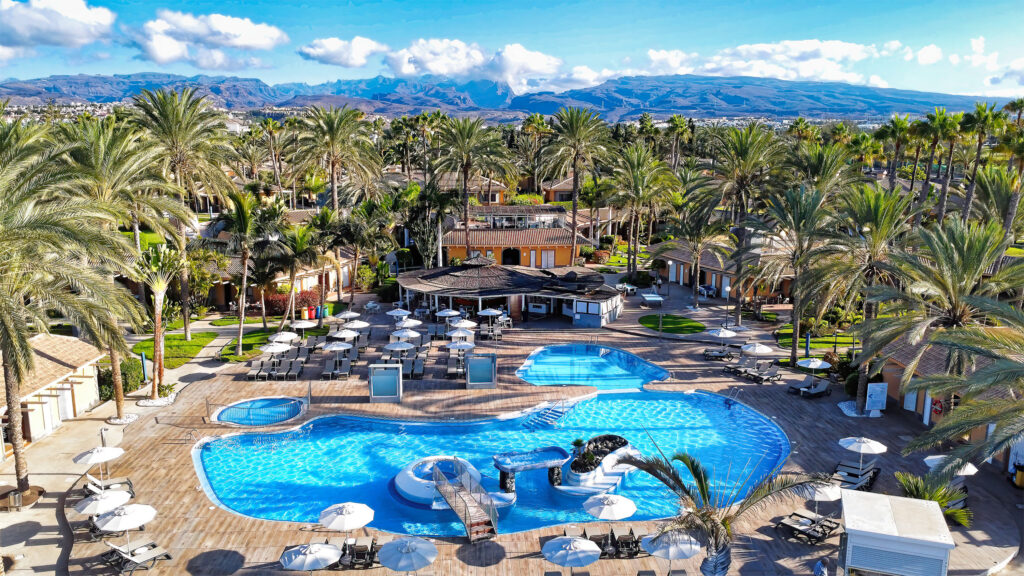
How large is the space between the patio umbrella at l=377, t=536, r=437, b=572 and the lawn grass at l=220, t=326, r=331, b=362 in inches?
776

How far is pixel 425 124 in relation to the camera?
7869 centimetres

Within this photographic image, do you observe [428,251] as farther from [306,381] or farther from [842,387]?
[842,387]

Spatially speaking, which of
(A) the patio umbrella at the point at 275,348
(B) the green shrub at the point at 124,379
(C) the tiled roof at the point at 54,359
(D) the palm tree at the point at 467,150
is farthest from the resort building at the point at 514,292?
(C) the tiled roof at the point at 54,359

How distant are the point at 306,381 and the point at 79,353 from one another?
27.5 feet

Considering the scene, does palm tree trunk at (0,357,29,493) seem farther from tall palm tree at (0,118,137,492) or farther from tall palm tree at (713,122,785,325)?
tall palm tree at (713,122,785,325)

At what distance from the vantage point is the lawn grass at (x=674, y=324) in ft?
122

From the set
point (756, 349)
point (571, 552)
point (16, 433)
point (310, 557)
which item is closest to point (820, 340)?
point (756, 349)

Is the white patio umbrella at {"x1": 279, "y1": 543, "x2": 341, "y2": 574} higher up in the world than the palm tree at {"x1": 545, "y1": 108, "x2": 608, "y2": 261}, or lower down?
lower down

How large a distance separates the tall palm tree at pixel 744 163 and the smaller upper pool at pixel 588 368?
7057 millimetres

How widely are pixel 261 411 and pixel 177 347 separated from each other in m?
9.69

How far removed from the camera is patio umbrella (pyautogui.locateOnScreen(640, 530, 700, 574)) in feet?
47.3

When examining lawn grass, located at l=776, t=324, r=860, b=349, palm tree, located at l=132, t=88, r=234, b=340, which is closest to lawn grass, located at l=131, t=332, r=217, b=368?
palm tree, located at l=132, t=88, r=234, b=340

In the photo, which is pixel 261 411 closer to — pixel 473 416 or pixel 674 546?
pixel 473 416

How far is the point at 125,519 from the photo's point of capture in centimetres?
1581
